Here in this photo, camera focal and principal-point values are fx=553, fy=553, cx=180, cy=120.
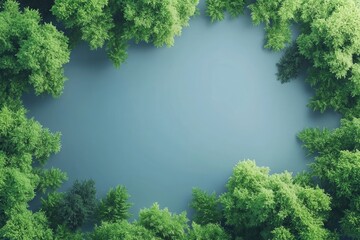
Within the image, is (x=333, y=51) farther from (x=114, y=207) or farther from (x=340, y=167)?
(x=114, y=207)

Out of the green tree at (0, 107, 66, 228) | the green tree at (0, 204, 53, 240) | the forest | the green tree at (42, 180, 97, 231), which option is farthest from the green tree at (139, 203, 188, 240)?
the green tree at (0, 107, 66, 228)

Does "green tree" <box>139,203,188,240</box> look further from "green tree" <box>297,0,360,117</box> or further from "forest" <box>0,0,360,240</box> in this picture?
"green tree" <box>297,0,360,117</box>

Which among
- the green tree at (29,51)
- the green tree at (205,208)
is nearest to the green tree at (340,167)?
the green tree at (205,208)

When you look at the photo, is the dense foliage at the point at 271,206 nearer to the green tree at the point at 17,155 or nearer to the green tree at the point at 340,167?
the green tree at the point at 340,167

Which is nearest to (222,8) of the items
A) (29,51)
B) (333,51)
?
(333,51)

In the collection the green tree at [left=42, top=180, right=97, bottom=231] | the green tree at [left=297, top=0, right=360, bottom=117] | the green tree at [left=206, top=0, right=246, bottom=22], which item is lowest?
the green tree at [left=42, top=180, right=97, bottom=231]

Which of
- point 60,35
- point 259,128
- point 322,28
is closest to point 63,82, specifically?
point 60,35
